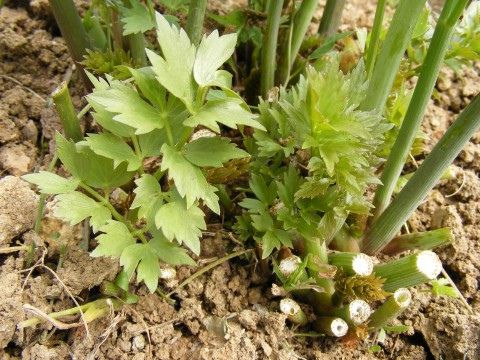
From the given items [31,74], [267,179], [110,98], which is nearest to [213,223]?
[267,179]

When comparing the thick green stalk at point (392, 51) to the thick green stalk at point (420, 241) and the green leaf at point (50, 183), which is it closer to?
the thick green stalk at point (420, 241)

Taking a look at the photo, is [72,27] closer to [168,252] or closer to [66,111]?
[66,111]

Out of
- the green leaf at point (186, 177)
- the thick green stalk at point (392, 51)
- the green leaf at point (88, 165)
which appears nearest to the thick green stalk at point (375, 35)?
the thick green stalk at point (392, 51)

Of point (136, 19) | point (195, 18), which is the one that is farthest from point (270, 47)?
point (136, 19)

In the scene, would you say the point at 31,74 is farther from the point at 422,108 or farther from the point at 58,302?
the point at 422,108

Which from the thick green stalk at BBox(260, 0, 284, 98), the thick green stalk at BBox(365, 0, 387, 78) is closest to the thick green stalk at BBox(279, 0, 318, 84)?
the thick green stalk at BBox(260, 0, 284, 98)
